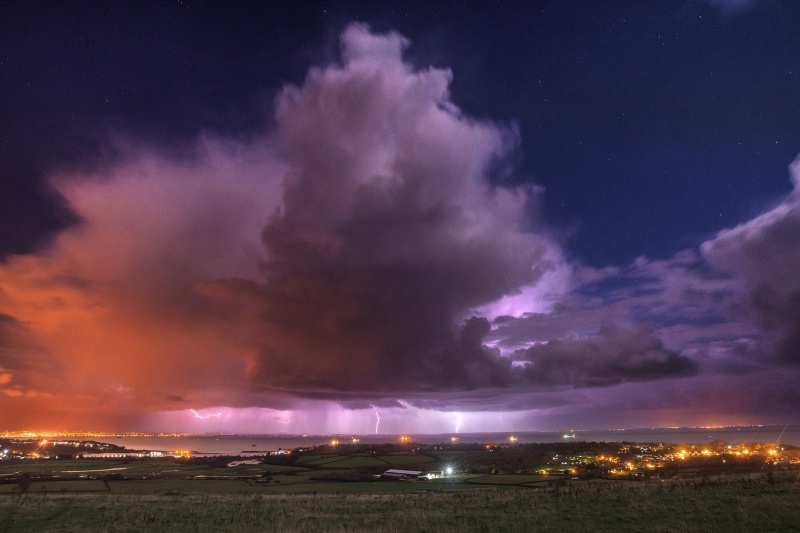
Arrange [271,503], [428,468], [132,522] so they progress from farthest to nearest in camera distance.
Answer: [428,468], [271,503], [132,522]

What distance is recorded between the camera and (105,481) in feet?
219

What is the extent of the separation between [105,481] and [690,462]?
9073cm

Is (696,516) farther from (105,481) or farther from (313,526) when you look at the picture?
(105,481)

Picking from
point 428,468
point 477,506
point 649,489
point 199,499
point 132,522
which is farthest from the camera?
point 428,468

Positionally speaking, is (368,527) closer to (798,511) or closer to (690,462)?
(798,511)

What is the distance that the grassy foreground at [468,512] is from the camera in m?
22.1

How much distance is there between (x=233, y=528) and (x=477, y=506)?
14729mm

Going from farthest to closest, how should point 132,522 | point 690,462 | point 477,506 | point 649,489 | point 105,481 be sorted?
point 690,462
point 105,481
point 649,489
point 477,506
point 132,522

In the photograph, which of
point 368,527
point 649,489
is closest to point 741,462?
point 649,489

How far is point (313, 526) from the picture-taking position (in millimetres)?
24266

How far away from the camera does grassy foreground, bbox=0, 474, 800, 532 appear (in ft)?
72.5

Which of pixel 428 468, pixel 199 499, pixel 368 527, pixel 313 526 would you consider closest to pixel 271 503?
pixel 199 499

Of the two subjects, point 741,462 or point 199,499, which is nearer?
point 199,499

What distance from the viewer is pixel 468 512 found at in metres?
26.8
